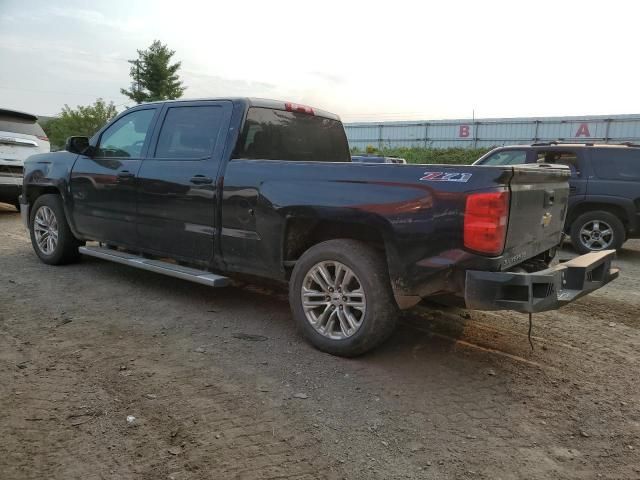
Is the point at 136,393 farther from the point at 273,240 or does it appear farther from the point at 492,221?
the point at 492,221

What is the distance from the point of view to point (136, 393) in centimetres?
316

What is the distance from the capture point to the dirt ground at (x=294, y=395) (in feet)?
8.35

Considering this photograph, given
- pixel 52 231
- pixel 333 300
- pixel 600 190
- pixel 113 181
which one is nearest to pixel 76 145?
pixel 113 181

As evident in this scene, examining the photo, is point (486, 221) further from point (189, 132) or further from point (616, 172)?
point (616, 172)

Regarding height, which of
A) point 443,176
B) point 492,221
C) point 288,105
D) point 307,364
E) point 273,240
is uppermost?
point 288,105

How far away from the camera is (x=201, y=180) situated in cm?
454

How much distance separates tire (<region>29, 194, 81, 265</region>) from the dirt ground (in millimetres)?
1206

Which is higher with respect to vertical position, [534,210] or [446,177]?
[446,177]

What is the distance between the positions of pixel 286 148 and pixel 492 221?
2.37m

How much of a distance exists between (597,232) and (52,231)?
8.01 meters

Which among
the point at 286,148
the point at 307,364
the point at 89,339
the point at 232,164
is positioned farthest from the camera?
the point at 286,148

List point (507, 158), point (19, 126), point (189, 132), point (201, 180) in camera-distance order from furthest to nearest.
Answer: point (19, 126) → point (507, 158) → point (189, 132) → point (201, 180)

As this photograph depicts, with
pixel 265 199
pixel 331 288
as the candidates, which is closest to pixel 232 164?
pixel 265 199

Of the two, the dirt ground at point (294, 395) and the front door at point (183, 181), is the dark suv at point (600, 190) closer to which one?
the dirt ground at point (294, 395)
